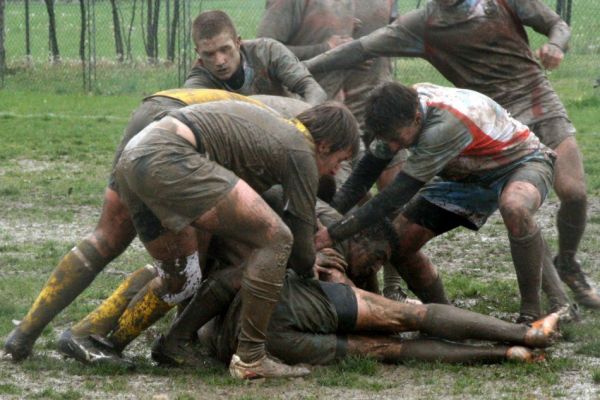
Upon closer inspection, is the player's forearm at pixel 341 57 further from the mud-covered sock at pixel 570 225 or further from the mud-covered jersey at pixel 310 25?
the mud-covered sock at pixel 570 225

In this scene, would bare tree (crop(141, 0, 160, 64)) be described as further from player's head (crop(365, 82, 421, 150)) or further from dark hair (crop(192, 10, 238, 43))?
player's head (crop(365, 82, 421, 150))

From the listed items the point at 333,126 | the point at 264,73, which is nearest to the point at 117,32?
the point at 264,73

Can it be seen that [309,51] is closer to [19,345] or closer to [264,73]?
[264,73]

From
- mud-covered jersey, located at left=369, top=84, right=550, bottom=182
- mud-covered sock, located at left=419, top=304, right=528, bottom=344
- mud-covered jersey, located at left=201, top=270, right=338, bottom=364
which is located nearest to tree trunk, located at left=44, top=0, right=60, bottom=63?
mud-covered jersey, located at left=369, top=84, right=550, bottom=182

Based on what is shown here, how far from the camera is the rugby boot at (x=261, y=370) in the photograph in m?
5.70

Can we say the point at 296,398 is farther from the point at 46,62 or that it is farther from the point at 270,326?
the point at 46,62

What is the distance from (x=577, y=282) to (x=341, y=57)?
6.64 ft

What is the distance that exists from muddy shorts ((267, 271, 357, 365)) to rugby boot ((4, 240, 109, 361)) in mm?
995

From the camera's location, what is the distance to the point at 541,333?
5.94 metres

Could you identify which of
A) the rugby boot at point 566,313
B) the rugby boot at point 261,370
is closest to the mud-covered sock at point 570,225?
the rugby boot at point 566,313

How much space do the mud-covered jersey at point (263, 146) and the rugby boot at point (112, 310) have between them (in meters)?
0.94

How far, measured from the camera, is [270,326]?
5938mm

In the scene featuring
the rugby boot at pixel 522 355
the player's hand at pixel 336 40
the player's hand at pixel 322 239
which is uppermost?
the player's hand at pixel 336 40

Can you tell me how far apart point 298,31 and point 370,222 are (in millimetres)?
2730
